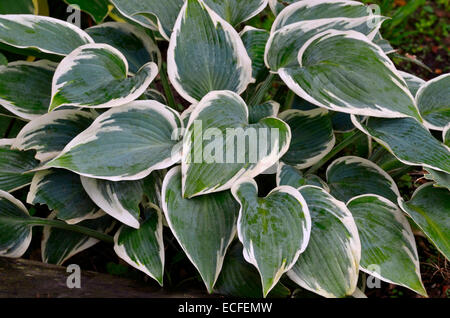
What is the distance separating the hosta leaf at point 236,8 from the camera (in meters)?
1.49

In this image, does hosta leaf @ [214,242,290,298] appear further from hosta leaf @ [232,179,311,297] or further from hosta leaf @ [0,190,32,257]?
hosta leaf @ [0,190,32,257]

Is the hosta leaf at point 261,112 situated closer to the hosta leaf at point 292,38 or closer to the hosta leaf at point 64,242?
the hosta leaf at point 292,38

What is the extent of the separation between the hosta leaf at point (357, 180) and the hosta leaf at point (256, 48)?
1.19 feet

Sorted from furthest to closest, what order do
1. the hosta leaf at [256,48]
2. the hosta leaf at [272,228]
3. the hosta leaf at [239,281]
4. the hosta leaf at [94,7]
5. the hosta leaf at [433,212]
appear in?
1. the hosta leaf at [94,7]
2. the hosta leaf at [256,48]
3. the hosta leaf at [239,281]
4. the hosta leaf at [433,212]
5. the hosta leaf at [272,228]

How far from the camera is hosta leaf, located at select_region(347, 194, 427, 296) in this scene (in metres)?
1.16

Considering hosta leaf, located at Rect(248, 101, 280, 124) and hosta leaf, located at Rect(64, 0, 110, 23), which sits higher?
hosta leaf, located at Rect(64, 0, 110, 23)

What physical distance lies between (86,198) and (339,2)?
93 centimetres

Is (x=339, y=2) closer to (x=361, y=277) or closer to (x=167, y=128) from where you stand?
(x=167, y=128)

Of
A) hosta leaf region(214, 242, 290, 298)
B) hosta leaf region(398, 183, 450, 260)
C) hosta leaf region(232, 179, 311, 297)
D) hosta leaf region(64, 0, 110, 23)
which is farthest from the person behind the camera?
hosta leaf region(64, 0, 110, 23)

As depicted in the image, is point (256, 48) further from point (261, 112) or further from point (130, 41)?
point (130, 41)

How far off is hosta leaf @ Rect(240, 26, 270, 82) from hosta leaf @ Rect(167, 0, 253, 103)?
168mm

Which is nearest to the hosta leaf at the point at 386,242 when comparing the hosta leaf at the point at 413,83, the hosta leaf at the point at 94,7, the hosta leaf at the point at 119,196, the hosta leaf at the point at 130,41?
the hosta leaf at the point at 413,83

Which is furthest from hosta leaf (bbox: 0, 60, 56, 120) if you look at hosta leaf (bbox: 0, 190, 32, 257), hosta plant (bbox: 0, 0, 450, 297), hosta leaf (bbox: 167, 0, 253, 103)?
hosta leaf (bbox: 167, 0, 253, 103)

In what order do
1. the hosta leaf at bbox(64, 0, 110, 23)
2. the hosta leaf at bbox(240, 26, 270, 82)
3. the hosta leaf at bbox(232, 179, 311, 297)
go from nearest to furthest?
the hosta leaf at bbox(232, 179, 311, 297), the hosta leaf at bbox(240, 26, 270, 82), the hosta leaf at bbox(64, 0, 110, 23)
